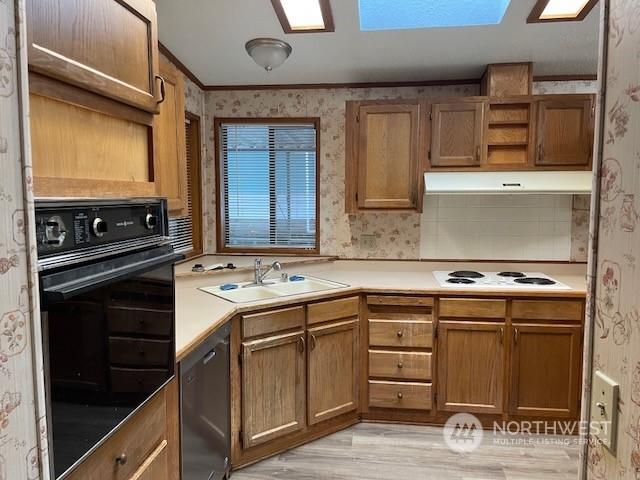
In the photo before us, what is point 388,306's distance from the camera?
285cm

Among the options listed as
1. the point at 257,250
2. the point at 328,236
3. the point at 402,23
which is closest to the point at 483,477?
the point at 328,236

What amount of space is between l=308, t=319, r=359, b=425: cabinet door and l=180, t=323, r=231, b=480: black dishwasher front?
1.88ft

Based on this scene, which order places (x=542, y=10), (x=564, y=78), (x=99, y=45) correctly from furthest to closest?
(x=564, y=78), (x=542, y=10), (x=99, y=45)

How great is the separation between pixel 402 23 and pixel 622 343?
7.16ft

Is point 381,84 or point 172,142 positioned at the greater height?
point 381,84

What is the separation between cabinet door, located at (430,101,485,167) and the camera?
292cm

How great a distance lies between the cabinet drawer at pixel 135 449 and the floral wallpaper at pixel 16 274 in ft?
1.23

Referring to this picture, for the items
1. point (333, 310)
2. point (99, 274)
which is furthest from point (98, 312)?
point (333, 310)

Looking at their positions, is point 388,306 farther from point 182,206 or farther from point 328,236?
point 182,206

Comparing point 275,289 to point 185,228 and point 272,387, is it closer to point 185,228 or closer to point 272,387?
point 272,387

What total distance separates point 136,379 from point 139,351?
2.9 inches

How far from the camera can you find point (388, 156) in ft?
10.0

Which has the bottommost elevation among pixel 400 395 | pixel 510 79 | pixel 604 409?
pixel 400 395

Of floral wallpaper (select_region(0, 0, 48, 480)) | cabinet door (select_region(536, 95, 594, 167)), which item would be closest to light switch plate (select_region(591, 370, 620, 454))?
floral wallpaper (select_region(0, 0, 48, 480))
